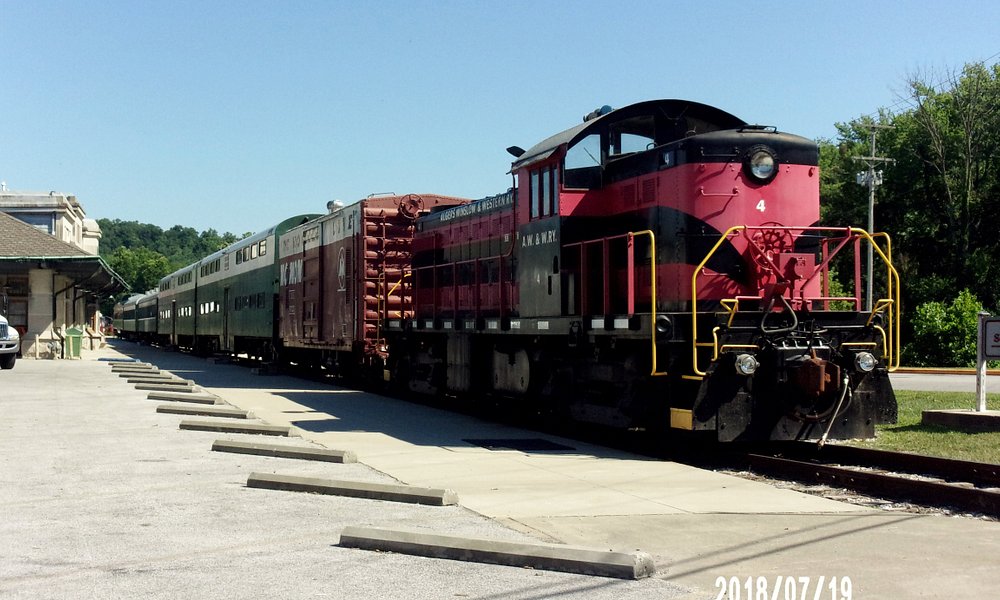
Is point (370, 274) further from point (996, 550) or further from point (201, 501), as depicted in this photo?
point (996, 550)

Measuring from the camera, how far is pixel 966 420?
12.2m

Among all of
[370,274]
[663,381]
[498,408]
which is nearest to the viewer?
[663,381]

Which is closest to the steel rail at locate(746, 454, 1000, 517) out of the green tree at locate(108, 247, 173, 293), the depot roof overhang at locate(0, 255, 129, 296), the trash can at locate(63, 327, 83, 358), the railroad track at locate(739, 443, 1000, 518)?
the railroad track at locate(739, 443, 1000, 518)

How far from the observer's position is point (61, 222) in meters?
54.2

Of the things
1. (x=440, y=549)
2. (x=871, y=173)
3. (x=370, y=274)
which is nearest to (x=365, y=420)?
(x=370, y=274)

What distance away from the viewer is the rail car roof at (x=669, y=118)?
1205cm

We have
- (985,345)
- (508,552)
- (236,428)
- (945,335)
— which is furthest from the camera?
(945,335)

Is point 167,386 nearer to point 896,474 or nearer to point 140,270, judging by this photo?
point 896,474

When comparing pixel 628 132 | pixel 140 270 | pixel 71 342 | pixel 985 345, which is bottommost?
pixel 71 342

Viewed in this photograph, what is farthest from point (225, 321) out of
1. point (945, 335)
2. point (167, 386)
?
point (945, 335)

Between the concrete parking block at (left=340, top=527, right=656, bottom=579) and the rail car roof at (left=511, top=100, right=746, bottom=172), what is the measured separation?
22.8 ft

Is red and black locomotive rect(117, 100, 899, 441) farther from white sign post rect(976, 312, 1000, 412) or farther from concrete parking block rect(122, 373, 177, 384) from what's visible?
concrete parking block rect(122, 373, 177, 384)

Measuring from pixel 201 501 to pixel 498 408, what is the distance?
29.3ft
